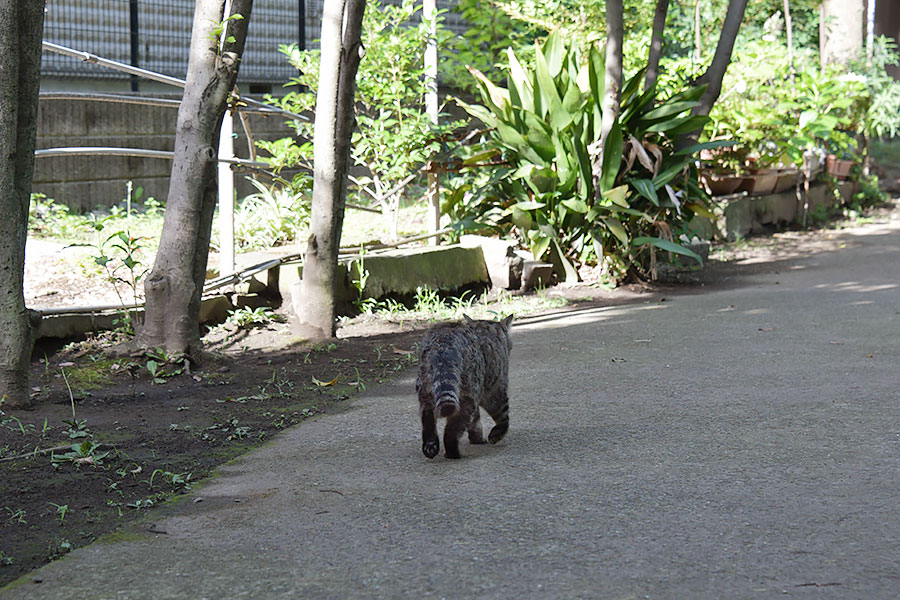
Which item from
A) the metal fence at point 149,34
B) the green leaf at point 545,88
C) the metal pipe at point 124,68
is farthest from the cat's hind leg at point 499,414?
the metal fence at point 149,34

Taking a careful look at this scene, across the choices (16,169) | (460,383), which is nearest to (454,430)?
(460,383)

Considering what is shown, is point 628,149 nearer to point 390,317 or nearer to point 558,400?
point 390,317

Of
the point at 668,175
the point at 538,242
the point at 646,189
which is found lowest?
the point at 538,242

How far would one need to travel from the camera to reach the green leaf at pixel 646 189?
797 cm

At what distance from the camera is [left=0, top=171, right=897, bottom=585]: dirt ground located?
330cm

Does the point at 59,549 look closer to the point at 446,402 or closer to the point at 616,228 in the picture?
the point at 446,402

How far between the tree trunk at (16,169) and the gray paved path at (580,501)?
1320 mm

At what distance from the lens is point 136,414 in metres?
4.65

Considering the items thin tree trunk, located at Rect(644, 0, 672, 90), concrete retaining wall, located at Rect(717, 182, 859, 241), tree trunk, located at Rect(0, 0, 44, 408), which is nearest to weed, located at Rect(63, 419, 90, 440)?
tree trunk, located at Rect(0, 0, 44, 408)

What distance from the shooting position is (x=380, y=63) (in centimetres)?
858

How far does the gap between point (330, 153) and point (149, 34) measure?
5.48 meters

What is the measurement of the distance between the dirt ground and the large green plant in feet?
6.82

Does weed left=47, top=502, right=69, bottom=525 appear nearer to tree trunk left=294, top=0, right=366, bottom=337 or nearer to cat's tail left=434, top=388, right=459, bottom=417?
cat's tail left=434, top=388, right=459, bottom=417

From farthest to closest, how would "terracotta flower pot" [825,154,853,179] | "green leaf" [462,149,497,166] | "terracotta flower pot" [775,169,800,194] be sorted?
1. "terracotta flower pot" [825,154,853,179]
2. "terracotta flower pot" [775,169,800,194]
3. "green leaf" [462,149,497,166]
